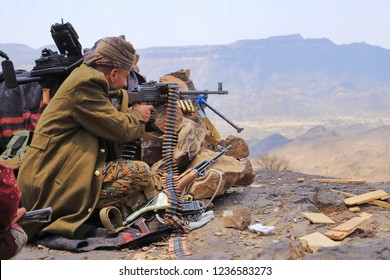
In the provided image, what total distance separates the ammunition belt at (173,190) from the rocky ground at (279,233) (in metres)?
0.09

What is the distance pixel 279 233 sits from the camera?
5.27 m

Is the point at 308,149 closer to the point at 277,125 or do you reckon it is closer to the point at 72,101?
the point at 277,125

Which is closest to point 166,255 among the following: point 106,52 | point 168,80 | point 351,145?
point 106,52

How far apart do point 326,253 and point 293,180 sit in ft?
19.1

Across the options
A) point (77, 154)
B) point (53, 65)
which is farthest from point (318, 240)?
point (53, 65)

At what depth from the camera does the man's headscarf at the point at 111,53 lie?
16.5 ft

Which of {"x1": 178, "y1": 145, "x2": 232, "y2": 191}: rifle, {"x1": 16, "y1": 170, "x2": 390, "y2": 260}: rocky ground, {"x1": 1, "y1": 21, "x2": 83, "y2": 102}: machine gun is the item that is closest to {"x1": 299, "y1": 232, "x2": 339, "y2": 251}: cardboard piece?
{"x1": 16, "y1": 170, "x2": 390, "y2": 260}: rocky ground

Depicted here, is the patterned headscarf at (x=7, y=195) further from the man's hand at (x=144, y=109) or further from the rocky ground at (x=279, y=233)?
the man's hand at (x=144, y=109)

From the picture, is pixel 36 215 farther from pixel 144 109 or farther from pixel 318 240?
pixel 318 240

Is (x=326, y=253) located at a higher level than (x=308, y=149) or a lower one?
higher

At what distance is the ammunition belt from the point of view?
4.77 metres
